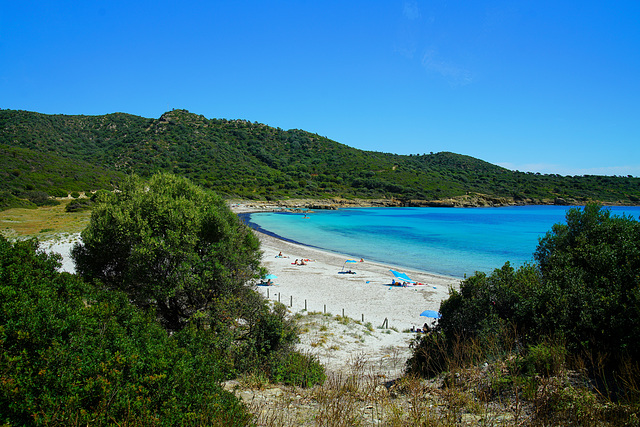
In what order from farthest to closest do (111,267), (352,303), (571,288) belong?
(352,303), (111,267), (571,288)

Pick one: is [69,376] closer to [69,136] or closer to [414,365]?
[414,365]

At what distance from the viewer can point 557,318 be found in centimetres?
791

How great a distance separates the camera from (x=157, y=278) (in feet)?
33.1

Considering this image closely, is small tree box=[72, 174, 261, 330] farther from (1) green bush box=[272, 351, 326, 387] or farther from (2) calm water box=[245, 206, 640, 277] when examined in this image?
(2) calm water box=[245, 206, 640, 277]

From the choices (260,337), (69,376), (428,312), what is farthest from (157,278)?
(428,312)

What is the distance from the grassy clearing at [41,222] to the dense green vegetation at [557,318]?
1220 inches

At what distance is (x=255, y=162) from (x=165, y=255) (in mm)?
116508

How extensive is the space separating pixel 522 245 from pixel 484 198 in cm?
8674

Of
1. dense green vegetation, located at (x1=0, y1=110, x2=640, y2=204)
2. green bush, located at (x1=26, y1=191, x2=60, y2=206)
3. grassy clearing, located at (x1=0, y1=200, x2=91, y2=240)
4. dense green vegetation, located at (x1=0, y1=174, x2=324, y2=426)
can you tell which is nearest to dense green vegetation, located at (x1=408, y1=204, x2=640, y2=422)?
dense green vegetation, located at (x1=0, y1=174, x2=324, y2=426)

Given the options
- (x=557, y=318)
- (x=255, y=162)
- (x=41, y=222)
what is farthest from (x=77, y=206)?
(x=255, y=162)

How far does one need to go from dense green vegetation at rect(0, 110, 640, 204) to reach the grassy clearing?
2614cm

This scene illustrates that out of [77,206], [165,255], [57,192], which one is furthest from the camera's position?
[57,192]

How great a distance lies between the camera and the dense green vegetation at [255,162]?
3625 inches

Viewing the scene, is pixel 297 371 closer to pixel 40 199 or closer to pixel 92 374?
pixel 92 374
